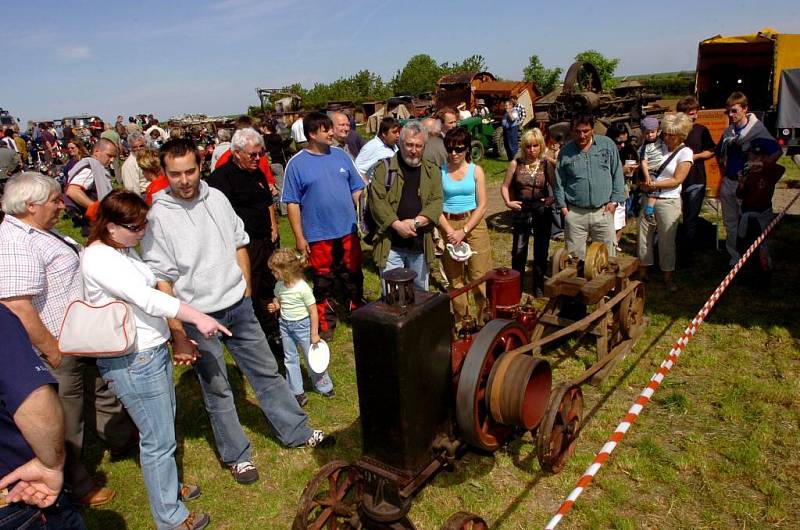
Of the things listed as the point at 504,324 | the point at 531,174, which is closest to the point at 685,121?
the point at 531,174

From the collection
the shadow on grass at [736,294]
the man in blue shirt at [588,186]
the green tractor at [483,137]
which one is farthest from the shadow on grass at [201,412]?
the green tractor at [483,137]

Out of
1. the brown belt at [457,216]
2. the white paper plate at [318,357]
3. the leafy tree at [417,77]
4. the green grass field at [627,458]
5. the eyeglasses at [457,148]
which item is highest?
the leafy tree at [417,77]

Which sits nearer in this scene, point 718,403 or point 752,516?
point 752,516

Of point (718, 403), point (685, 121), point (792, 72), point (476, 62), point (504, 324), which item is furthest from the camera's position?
point (476, 62)

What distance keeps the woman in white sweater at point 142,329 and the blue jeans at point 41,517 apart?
2.20ft

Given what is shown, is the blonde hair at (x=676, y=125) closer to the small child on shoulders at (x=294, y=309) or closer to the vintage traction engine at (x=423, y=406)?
the vintage traction engine at (x=423, y=406)

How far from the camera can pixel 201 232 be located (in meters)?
2.95

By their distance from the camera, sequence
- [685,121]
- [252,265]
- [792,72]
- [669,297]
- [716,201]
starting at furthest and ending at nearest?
[792,72] < [716,201] < [669,297] < [685,121] < [252,265]

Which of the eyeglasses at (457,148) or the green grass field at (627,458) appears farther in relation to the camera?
the eyeglasses at (457,148)

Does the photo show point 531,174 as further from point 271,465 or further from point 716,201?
point 716,201

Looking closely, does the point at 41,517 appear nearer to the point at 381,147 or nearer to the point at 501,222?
the point at 381,147

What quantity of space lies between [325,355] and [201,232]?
146 cm

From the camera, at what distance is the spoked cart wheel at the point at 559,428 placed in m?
3.01

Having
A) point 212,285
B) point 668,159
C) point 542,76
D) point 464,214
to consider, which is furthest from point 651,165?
point 542,76
